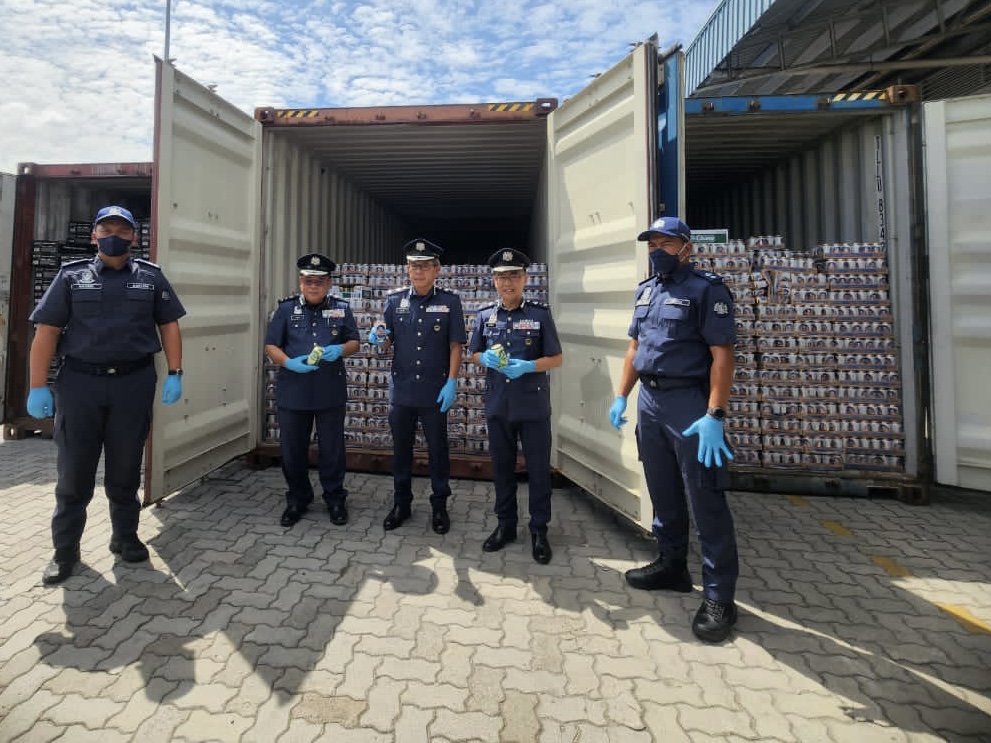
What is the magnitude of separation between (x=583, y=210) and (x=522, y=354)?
1.24m

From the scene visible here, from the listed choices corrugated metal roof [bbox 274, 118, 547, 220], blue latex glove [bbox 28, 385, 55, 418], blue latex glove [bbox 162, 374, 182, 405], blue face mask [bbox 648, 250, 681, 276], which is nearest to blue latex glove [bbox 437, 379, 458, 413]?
blue face mask [bbox 648, 250, 681, 276]

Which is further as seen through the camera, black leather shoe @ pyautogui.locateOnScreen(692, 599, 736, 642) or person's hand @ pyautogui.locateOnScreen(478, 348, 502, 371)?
person's hand @ pyautogui.locateOnScreen(478, 348, 502, 371)

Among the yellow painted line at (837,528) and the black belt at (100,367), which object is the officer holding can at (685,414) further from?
the black belt at (100,367)

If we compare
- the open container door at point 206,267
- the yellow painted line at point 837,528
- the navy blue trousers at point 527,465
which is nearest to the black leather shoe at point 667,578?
the navy blue trousers at point 527,465

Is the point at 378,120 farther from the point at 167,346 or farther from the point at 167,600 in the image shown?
the point at 167,600

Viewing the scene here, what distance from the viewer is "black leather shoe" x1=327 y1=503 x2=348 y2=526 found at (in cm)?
366

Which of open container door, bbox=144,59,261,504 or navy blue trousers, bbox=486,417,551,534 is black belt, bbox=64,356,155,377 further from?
navy blue trousers, bbox=486,417,551,534

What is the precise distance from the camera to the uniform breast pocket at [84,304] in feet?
9.43

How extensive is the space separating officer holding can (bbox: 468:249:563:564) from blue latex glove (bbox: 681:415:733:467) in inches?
40.9

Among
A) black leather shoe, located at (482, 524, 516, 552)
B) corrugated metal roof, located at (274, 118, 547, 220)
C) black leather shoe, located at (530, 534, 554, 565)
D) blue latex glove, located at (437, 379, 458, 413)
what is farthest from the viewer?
corrugated metal roof, located at (274, 118, 547, 220)

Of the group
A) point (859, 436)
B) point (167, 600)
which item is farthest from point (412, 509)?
point (859, 436)

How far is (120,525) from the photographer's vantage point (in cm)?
310

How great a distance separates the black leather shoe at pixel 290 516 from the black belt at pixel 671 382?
2603 mm

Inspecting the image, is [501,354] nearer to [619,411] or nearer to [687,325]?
[619,411]
